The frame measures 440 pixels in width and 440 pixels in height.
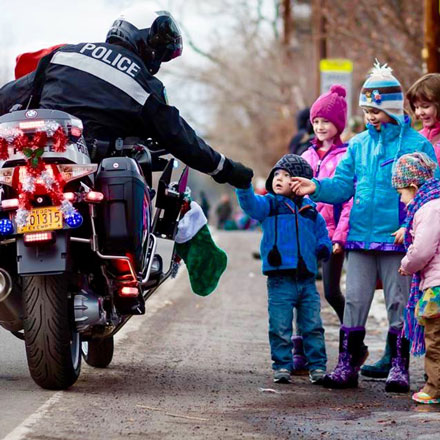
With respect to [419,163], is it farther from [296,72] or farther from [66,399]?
[296,72]

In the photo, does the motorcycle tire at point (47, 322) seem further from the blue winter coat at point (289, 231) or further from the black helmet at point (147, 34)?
the blue winter coat at point (289, 231)

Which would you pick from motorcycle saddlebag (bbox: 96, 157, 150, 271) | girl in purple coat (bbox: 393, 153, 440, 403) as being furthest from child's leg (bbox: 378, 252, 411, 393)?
motorcycle saddlebag (bbox: 96, 157, 150, 271)

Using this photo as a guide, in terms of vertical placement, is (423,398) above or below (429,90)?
below

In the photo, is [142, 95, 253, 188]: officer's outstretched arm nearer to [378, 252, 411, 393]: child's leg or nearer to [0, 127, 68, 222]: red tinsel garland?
→ [0, 127, 68, 222]: red tinsel garland

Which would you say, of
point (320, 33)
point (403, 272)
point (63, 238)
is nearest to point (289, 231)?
point (403, 272)

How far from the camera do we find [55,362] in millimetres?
6531

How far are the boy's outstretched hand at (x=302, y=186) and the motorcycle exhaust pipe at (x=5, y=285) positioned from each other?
2.15 metres

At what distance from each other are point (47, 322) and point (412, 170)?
242 cm

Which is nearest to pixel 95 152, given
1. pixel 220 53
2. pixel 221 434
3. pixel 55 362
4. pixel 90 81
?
pixel 90 81

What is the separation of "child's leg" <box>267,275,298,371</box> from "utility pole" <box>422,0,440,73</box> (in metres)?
7.56

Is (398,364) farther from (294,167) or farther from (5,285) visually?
(5,285)

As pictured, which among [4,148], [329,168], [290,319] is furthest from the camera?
[329,168]

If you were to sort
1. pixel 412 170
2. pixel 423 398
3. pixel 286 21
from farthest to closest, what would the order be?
pixel 286 21
pixel 412 170
pixel 423 398

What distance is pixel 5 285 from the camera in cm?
657
